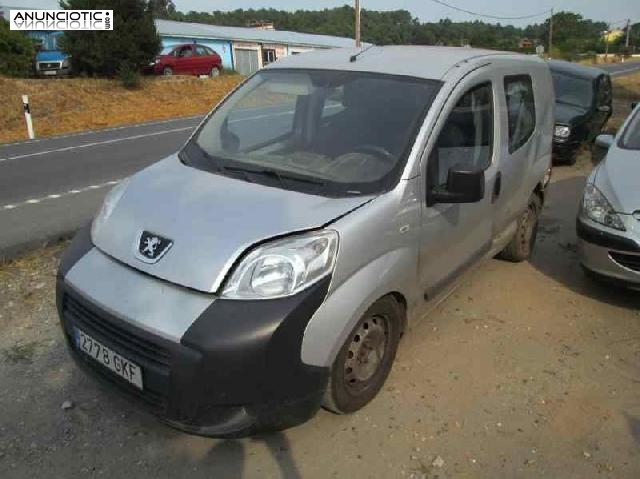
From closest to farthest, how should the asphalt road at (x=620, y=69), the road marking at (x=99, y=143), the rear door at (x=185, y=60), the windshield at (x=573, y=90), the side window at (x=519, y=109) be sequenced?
the side window at (x=519, y=109)
the windshield at (x=573, y=90)
the road marking at (x=99, y=143)
the rear door at (x=185, y=60)
the asphalt road at (x=620, y=69)

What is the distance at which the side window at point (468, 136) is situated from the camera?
3201 mm

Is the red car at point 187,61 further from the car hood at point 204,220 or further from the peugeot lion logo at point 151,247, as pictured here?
the peugeot lion logo at point 151,247

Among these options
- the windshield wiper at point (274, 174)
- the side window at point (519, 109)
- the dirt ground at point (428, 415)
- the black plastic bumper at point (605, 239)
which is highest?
the side window at point (519, 109)

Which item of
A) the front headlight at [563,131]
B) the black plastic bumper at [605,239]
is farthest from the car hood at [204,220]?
the front headlight at [563,131]

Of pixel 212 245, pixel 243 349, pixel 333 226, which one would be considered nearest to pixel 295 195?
pixel 333 226

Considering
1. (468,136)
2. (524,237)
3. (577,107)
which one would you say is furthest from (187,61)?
A: (468,136)

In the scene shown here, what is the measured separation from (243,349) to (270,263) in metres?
0.39

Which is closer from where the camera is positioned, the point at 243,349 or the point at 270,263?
the point at 243,349

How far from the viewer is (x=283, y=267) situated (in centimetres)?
244

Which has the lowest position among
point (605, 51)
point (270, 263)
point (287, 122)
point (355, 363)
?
point (355, 363)

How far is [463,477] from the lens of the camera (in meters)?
2.60

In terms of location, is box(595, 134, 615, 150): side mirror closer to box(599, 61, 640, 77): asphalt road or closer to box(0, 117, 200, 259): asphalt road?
box(0, 117, 200, 259): asphalt road

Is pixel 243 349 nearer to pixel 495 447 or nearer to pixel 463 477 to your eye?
pixel 463 477

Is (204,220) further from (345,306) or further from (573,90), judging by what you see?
(573,90)
